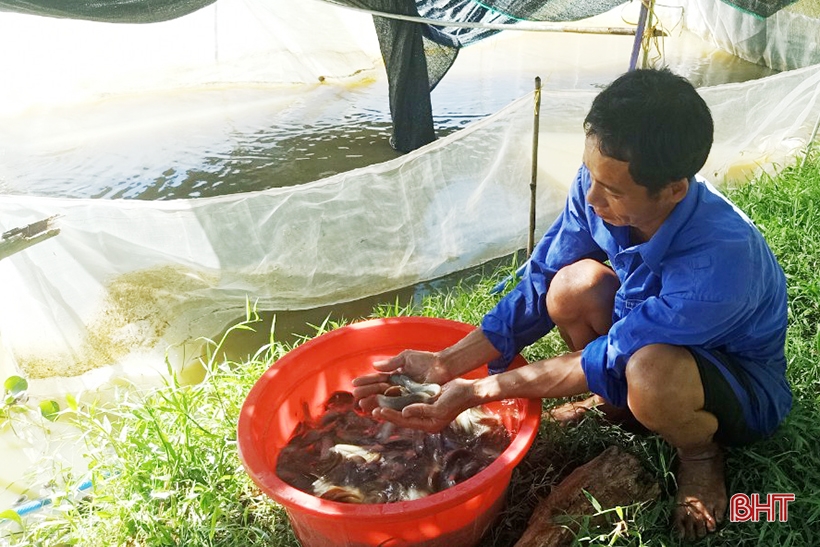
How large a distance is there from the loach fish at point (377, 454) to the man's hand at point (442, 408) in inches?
8.5

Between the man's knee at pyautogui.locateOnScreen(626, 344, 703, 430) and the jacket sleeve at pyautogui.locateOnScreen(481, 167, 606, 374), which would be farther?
the jacket sleeve at pyautogui.locateOnScreen(481, 167, 606, 374)

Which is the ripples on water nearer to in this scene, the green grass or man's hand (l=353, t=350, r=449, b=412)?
the green grass

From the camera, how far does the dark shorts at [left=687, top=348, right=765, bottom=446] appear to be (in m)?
1.83

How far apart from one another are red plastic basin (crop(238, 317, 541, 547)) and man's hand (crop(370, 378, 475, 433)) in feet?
0.64

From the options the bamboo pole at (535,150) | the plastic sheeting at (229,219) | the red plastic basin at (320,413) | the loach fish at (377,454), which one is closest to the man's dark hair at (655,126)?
the red plastic basin at (320,413)

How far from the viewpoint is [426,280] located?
13.0ft

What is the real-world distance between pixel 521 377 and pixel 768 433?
2.70 ft

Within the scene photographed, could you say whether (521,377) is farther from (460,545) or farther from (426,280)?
(426,280)

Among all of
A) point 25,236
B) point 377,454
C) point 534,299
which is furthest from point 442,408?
point 25,236

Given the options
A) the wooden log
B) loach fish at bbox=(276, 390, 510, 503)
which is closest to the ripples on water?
loach fish at bbox=(276, 390, 510, 503)

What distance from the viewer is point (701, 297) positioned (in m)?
1.76

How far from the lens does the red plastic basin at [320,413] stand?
1.80 m

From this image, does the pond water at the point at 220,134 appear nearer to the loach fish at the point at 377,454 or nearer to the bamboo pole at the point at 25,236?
the loach fish at the point at 377,454

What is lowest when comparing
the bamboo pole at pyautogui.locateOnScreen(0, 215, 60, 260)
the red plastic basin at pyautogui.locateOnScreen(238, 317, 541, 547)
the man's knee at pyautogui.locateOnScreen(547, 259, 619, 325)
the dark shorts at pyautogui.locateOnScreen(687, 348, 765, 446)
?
the red plastic basin at pyautogui.locateOnScreen(238, 317, 541, 547)
